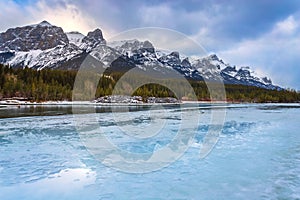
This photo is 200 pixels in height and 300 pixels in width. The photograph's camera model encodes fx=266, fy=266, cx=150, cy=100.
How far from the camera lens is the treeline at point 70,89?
2522 inches

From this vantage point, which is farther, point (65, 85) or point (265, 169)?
point (65, 85)

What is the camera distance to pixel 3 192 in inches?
213

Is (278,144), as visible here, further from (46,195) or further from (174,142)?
(46,195)

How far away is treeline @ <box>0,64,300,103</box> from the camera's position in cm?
6406

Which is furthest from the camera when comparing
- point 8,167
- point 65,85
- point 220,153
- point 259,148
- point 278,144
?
point 65,85

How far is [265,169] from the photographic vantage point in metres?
7.32

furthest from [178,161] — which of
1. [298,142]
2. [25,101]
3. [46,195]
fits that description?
[25,101]

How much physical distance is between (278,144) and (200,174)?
19.5 ft

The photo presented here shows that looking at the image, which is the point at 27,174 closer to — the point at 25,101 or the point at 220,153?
the point at 220,153

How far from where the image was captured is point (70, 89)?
7719 centimetres

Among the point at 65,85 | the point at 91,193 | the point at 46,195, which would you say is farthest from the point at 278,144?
the point at 65,85

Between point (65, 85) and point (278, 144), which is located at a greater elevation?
point (65, 85)

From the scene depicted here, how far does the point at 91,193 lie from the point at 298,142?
982cm

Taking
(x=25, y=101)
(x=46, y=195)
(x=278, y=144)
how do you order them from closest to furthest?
1. (x=46, y=195)
2. (x=278, y=144)
3. (x=25, y=101)
